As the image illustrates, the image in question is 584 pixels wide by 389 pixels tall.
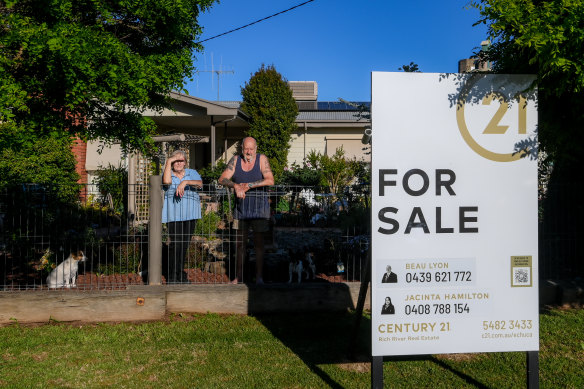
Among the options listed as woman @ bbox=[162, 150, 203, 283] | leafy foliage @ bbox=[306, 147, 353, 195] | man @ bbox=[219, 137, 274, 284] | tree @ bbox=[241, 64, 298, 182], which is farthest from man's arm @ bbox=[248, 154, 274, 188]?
tree @ bbox=[241, 64, 298, 182]

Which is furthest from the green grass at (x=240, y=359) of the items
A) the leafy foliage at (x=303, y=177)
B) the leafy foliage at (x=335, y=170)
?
the leafy foliage at (x=335, y=170)

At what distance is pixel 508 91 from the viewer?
11.4 ft

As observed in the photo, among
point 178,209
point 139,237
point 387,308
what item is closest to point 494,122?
point 387,308

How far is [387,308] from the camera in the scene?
340cm

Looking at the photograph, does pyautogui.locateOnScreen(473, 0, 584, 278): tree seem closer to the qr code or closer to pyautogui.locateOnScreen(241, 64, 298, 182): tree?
the qr code

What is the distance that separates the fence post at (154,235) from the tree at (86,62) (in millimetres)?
542

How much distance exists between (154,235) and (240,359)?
1.90m

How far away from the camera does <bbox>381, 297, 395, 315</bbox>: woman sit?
11.1 feet

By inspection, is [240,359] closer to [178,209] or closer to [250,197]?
[250,197]

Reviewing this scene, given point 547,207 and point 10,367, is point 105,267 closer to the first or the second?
point 10,367

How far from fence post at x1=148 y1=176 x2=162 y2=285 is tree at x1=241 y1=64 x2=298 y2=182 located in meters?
11.2

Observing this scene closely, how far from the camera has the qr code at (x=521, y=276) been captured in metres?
3.47

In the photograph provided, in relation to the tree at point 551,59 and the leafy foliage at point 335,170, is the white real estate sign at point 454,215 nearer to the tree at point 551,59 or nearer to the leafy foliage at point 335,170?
the tree at point 551,59

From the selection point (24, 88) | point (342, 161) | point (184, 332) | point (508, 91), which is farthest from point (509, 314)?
point (342, 161)
